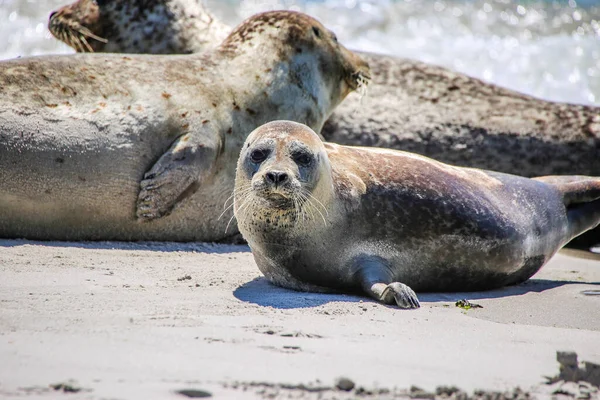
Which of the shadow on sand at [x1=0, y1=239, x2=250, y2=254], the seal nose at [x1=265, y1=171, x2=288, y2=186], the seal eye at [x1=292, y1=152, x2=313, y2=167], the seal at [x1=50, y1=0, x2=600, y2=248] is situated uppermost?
the seal at [x1=50, y1=0, x2=600, y2=248]

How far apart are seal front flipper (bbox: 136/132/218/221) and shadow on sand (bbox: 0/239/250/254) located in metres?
0.19

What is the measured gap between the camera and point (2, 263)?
4113 mm

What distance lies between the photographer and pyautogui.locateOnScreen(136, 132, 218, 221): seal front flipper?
5.28m

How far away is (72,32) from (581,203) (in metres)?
4.08

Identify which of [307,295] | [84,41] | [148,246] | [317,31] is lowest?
[307,295]

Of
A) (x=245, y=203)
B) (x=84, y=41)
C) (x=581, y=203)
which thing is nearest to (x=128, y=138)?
(x=245, y=203)

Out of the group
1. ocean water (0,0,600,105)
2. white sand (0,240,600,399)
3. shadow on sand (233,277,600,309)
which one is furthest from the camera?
ocean water (0,0,600,105)

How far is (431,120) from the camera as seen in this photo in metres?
7.18

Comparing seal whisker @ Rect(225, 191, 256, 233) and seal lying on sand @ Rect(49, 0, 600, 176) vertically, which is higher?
seal lying on sand @ Rect(49, 0, 600, 176)

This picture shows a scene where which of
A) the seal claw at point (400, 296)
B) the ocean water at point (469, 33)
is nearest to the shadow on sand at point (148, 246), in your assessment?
the seal claw at point (400, 296)

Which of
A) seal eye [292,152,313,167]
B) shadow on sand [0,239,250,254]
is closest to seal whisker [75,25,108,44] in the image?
shadow on sand [0,239,250,254]

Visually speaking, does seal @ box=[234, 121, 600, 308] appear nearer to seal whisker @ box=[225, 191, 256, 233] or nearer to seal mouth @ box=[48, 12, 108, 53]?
seal whisker @ box=[225, 191, 256, 233]

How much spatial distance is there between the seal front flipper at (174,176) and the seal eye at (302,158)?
54.5 inches

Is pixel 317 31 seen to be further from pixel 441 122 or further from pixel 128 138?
pixel 128 138
